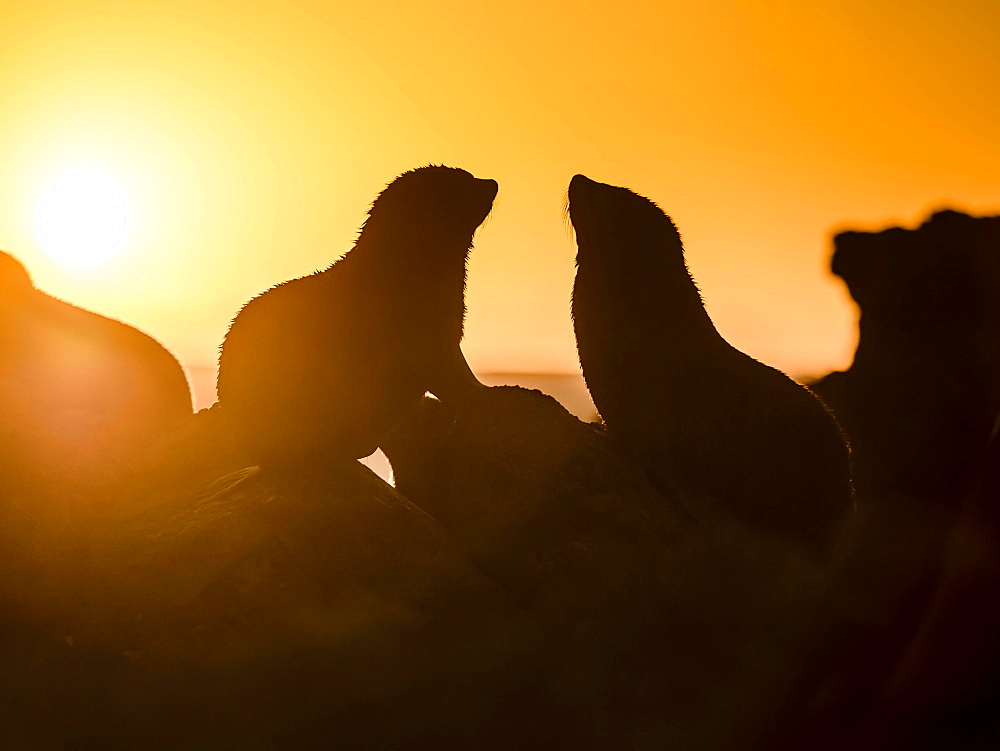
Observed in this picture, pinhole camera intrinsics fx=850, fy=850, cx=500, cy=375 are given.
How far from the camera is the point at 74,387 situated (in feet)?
23.9

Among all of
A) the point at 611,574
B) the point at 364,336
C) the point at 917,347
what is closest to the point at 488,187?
the point at 364,336

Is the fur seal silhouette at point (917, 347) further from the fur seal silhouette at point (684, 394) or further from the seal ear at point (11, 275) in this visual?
the seal ear at point (11, 275)

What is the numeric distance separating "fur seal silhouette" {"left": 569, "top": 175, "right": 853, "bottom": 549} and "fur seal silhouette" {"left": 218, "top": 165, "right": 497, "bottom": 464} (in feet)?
3.17

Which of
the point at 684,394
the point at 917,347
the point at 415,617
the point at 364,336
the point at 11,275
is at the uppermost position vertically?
the point at 917,347

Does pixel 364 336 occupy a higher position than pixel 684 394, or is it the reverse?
pixel 684 394

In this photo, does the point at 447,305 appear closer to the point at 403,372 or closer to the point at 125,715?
the point at 403,372

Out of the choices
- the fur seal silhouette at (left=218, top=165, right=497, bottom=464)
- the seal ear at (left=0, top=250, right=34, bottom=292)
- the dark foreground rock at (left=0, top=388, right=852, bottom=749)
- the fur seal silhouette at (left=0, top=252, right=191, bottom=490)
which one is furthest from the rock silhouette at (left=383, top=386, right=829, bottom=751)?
the seal ear at (left=0, top=250, right=34, bottom=292)

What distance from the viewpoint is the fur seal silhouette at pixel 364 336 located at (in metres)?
5.76

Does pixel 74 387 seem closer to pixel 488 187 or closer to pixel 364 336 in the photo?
pixel 364 336

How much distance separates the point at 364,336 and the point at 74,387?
3.09 m

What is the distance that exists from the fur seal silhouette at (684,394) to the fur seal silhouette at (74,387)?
3929mm

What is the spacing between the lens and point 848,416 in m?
7.26

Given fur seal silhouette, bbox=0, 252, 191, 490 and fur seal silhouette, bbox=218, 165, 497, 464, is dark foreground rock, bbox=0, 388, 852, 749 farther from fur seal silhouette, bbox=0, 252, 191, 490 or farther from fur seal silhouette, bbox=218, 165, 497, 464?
fur seal silhouette, bbox=0, 252, 191, 490

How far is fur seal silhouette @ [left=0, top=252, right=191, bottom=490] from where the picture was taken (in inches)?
245
